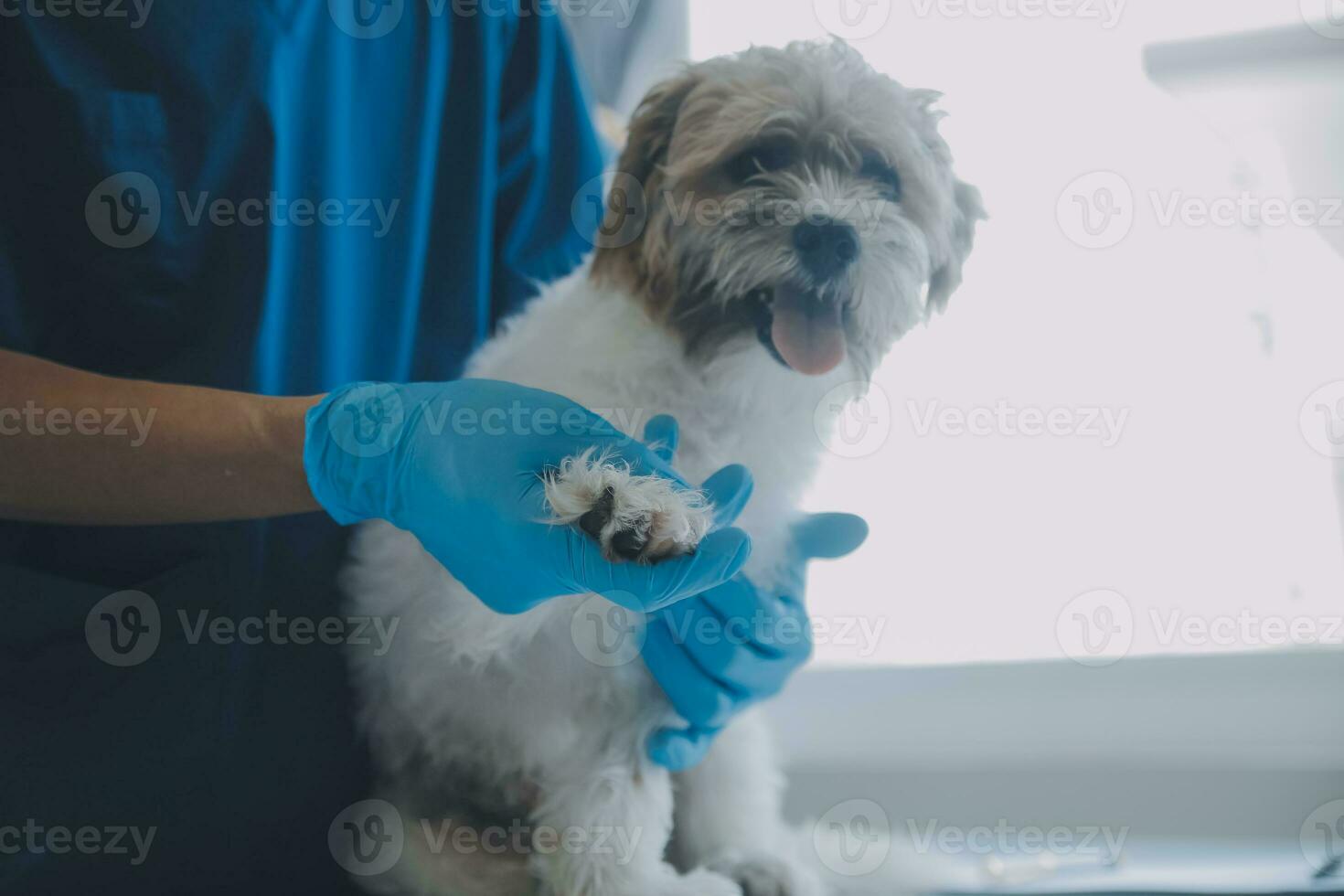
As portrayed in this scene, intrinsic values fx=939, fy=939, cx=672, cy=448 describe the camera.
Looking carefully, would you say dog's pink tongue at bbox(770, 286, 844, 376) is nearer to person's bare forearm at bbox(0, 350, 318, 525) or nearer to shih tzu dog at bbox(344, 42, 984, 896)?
shih tzu dog at bbox(344, 42, 984, 896)

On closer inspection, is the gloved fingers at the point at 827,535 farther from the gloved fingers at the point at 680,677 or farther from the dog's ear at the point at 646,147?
the dog's ear at the point at 646,147

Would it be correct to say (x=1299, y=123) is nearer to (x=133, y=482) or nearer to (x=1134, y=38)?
(x=1134, y=38)

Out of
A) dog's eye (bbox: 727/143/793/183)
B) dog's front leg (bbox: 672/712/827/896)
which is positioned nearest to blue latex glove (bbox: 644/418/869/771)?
dog's front leg (bbox: 672/712/827/896)

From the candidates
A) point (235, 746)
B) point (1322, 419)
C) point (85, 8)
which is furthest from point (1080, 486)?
point (85, 8)

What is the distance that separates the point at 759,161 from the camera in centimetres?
118

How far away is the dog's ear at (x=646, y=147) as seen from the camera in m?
1.23

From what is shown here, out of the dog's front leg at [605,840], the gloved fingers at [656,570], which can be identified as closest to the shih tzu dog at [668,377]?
the dog's front leg at [605,840]

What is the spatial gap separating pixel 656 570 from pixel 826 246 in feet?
1.73

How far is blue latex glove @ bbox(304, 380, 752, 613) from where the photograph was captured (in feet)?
2.77

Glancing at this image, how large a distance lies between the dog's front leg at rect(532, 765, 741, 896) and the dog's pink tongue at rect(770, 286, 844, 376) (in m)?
0.53

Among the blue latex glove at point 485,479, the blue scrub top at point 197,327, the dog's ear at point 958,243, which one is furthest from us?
the dog's ear at point 958,243

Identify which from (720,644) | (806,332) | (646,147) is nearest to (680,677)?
(720,644)

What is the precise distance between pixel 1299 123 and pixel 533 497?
1.50 m

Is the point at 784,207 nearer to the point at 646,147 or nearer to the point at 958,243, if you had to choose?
the point at 646,147
